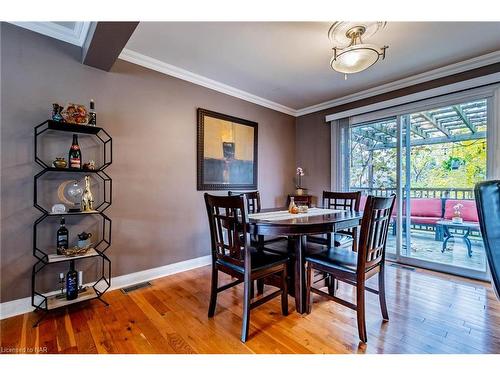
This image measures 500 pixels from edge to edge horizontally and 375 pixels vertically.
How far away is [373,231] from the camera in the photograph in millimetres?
1641

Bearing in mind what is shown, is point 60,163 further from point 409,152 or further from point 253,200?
point 409,152

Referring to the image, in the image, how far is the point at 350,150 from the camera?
12.7ft

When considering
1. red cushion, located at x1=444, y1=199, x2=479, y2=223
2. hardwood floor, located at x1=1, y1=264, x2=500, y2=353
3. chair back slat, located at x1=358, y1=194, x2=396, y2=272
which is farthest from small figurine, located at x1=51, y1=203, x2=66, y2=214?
red cushion, located at x1=444, y1=199, x2=479, y2=223

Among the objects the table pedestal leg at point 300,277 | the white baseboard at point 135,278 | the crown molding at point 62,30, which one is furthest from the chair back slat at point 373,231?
the crown molding at point 62,30

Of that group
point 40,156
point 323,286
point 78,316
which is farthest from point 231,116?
point 78,316

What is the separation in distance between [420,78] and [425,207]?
171cm

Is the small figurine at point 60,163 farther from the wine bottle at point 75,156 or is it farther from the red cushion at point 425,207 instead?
the red cushion at point 425,207

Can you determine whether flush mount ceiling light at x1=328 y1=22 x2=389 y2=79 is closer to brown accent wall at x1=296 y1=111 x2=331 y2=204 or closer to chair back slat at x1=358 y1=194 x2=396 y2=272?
chair back slat at x1=358 y1=194 x2=396 y2=272

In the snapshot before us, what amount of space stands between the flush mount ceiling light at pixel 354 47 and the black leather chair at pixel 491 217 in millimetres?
1458

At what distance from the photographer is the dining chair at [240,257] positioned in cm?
160

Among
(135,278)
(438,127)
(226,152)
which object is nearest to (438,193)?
(438,127)

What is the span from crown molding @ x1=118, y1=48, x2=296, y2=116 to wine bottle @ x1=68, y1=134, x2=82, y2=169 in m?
1.08

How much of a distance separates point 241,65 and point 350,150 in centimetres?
225

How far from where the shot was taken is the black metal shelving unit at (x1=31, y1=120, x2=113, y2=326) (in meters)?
1.92
